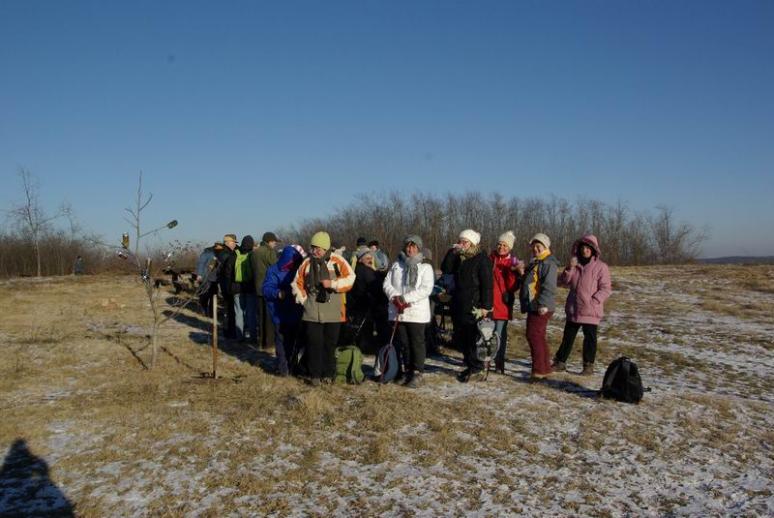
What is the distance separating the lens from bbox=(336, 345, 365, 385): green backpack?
21.4 feet

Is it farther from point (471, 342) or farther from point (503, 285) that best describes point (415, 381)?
point (503, 285)

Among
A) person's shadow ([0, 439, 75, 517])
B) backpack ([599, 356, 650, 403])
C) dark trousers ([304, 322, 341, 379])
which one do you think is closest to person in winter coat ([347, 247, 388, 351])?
dark trousers ([304, 322, 341, 379])

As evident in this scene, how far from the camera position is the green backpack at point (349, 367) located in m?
6.52

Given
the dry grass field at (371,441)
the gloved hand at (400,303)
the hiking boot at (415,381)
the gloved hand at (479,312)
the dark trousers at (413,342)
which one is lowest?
the dry grass field at (371,441)

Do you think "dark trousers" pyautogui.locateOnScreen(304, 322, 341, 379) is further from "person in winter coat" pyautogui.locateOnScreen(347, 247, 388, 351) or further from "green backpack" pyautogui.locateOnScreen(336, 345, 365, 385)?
"person in winter coat" pyautogui.locateOnScreen(347, 247, 388, 351)

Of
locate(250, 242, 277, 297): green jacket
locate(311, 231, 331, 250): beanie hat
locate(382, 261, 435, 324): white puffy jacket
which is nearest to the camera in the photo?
locate(382, 261, 435, 324): white puffy jacket

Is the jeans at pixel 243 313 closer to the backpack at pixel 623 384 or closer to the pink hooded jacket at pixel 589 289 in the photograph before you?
the pink hooded jacket at pixel 589 289

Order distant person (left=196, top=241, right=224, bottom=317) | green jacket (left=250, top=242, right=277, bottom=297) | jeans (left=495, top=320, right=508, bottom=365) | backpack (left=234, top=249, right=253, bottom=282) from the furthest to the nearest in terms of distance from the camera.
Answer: distant person (left=196, top=241, right=224, bottom=317) → backpack (left=234, top=249, right=253, bottom=282) → green jacket (left=250, top=242, right=277, bottom=297) → jeans (left=495, top=320, right=508, bottom=365)

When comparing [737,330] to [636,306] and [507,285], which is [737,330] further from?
[507,285]

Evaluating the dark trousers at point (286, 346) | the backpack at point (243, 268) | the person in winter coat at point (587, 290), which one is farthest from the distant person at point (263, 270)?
the person in winter coat at point (587, 290)

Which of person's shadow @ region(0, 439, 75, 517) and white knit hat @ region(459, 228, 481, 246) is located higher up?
white knit hat @ region(459, 228, 481, 246)

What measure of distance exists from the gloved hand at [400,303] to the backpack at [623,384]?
2.38m

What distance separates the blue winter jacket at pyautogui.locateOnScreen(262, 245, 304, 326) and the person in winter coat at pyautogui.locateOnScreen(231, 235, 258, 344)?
221cm

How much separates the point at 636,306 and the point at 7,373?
14.5 meters
